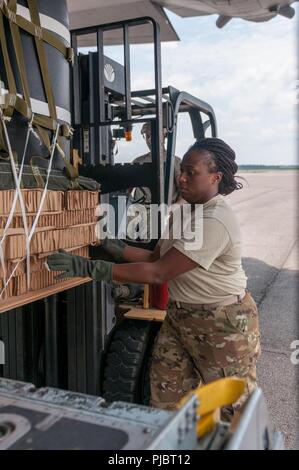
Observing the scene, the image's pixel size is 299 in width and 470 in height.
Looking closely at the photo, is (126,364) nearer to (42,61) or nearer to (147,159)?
(42,61)

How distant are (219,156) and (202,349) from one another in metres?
0.99

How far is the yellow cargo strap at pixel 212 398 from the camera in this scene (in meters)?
0.95

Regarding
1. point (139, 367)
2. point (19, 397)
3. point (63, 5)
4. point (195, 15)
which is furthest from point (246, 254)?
point (19, 397)

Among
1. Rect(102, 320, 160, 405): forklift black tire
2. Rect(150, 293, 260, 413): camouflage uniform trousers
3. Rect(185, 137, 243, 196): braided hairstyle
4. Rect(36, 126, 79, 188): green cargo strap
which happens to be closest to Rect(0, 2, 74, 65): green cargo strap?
Rect(36, 126, 79, 188): green cargo strap

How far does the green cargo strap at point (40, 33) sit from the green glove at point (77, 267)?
892 millimetres

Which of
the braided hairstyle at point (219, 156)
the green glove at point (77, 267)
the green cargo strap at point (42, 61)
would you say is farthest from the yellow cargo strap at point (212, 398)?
the braided hairstyle at point (219, 156)

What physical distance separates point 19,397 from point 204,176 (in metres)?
1.47

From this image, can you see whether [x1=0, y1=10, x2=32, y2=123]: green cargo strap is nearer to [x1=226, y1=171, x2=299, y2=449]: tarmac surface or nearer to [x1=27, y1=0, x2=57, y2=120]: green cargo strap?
[x1=27, y1=0, x2=57, y2=120]: green cargo strap

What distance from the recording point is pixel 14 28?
68.6 inches

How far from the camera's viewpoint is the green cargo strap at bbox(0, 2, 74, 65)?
1.71 m

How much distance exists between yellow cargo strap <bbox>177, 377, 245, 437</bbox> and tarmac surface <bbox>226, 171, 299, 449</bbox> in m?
2.01

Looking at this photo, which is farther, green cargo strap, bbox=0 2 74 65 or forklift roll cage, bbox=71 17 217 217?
forklift roll cage, bbox=71 17 217 217

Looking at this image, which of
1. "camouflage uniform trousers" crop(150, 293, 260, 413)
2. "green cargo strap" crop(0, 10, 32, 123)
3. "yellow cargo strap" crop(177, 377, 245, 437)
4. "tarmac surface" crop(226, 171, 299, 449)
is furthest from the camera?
"tarmac surface" crop(226, 171, 299, 449)

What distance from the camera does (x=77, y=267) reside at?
1.98 meters
